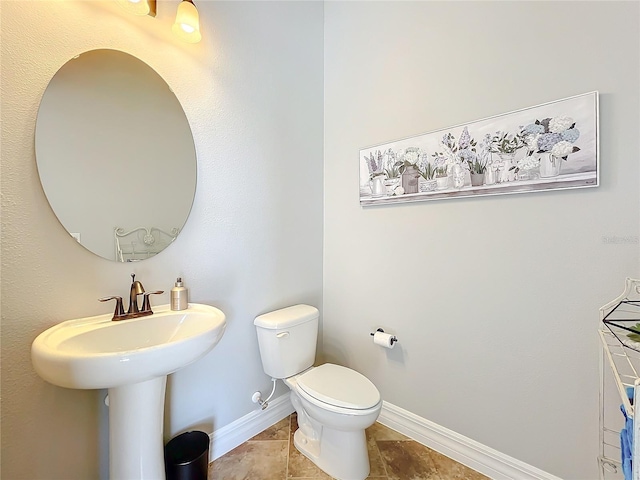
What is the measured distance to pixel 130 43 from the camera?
3.73ft

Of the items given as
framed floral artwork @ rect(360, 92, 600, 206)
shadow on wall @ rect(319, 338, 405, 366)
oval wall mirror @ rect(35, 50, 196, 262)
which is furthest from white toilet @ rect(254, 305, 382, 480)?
framed floral artwork @ rect(360, 92, 600, 206)

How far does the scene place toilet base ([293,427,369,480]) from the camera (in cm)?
132

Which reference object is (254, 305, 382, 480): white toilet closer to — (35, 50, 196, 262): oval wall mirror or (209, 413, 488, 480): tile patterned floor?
(209, 413, 488, 480): tile patterned floor

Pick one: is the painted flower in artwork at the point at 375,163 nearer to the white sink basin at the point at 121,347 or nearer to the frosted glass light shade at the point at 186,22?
the frosted glass light shade at the point at 186,22

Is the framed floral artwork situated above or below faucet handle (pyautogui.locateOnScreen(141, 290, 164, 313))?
above

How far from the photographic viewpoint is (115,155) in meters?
1.14

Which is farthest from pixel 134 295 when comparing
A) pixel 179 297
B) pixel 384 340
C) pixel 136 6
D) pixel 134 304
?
pixel 384 340

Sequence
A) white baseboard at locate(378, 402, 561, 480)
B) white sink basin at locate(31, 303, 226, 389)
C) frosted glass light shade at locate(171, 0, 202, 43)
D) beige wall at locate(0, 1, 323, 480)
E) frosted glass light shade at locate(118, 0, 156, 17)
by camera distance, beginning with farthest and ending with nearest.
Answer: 1. white baseboard at locate(378, 402, 561, 480)
2. frosted glass light shade at locate(171, 0, 202, 43)
3. frosted glass light shade at locate(118, 0, 156, 17)
4. beige wall at locate(0, 1, 323, 480)
5. white sink basin at locate(31, 303, 226, 389)

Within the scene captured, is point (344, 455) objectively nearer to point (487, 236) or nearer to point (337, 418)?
point (337, 418)

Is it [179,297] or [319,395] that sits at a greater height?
[179,297]

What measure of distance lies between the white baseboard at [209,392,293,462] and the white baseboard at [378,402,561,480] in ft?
2.10

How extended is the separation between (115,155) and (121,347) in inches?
30.2

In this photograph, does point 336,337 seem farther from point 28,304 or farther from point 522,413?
point 28,304

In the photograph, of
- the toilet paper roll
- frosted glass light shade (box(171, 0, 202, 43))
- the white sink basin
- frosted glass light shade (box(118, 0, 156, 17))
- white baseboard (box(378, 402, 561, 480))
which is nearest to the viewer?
the white sink basin
